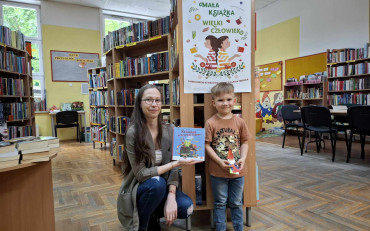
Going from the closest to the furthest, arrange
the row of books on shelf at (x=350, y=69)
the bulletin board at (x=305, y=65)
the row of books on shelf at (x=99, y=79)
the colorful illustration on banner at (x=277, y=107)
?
1. the row of books on shelf at (x=99, y=79)
2. the row of books on shelf at (x=350, y=69)
3. the bulletin board at (x=305, y=65)
4. the colorful illustration on banner at (x=277, y=107)

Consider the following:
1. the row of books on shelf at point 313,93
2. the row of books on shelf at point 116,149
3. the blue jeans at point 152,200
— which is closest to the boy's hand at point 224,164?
the blue jeans at point 152,200

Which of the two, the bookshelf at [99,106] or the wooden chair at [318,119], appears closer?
the wooden chair at [318,119]

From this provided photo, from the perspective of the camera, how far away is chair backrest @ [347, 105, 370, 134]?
137 inches

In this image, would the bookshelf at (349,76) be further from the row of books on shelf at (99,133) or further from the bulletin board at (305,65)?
the row of books on shelf at (99,133)

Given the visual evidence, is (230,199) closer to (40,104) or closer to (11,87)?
(11,87)

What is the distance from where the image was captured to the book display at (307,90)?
6.28 m

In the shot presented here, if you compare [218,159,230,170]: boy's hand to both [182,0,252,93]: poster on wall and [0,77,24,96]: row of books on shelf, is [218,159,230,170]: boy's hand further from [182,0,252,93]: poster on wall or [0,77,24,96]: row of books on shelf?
[0,77,24,96]: row of books on shelf

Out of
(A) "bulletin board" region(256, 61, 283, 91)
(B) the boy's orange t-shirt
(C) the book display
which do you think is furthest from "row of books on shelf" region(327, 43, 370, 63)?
(B) the boy's orange t-shirt

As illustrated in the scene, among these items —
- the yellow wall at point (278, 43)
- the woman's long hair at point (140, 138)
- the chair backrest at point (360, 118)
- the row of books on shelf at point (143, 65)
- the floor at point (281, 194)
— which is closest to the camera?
the woman's long hair at point (140, 138)

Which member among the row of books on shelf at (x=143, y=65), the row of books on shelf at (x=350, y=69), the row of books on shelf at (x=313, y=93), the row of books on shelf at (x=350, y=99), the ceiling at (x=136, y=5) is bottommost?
the row of books on shelf at (x=350, y=99)

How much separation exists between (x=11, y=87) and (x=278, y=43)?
7.10m

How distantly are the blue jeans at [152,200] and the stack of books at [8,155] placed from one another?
705mm

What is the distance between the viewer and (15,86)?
4.52 meters

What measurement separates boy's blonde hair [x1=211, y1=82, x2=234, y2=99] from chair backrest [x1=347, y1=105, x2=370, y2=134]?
2.86m
